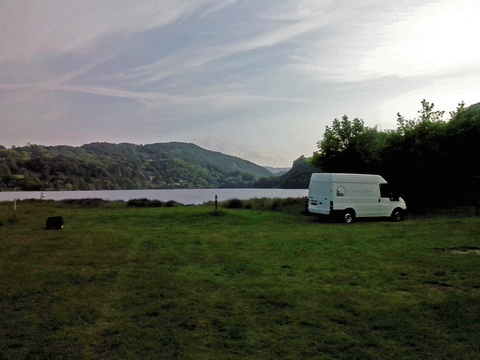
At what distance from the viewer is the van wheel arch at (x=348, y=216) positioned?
74.4 feet

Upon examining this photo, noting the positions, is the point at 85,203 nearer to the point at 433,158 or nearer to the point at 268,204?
the point at 268,204

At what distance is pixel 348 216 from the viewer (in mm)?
22750

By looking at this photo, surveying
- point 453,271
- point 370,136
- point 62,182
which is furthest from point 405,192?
point 62,182

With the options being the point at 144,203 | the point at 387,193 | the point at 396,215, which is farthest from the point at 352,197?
the point at 144,203

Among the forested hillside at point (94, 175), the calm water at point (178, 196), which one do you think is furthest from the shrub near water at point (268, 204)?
the forested hillside at point (94, 175)

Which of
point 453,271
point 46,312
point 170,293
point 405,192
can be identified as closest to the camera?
point 46,312

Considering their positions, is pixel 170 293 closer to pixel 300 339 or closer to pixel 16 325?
pixel 16 325

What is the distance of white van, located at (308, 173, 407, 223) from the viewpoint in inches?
880

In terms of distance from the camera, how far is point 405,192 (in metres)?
30.8

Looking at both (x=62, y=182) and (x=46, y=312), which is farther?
(x=62, y=182)

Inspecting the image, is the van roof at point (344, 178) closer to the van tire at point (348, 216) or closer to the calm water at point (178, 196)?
the van tire at point (348, 216)

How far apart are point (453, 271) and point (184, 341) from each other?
7.01 metres

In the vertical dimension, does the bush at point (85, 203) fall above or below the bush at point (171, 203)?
above

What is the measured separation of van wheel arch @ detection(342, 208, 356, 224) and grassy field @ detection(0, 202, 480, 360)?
933 cm
